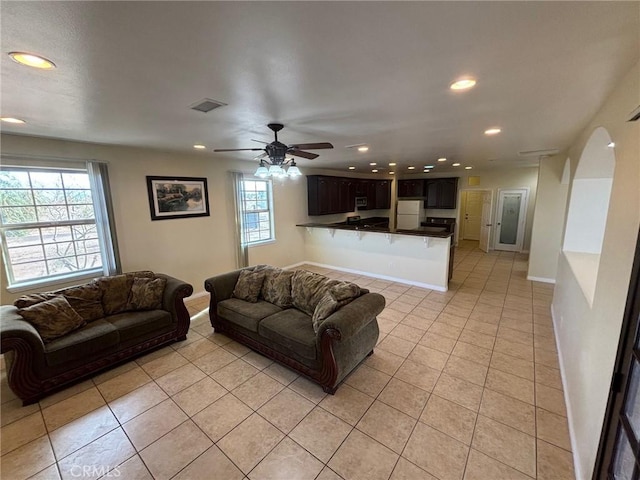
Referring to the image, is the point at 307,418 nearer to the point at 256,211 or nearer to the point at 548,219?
the point at 256,211

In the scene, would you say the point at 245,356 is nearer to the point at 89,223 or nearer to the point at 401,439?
the point at 401,439

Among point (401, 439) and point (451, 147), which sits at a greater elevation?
point (451, 147)

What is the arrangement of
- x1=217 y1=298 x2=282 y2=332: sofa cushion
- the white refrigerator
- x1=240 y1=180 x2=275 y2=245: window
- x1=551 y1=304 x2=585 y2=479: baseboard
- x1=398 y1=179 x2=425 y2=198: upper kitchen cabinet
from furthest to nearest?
1. x1=398 y1=179 x2=425 y2=198: upper kitchen cabinet
2. the white refrigerator
3. x1=240 y1=180 x2=275 y2=245: window
4. x1=217 y1=298 x2=282 y2=332: sofa cushion
5. x1=551 y1=304 x2=585 y2=479: baseboard

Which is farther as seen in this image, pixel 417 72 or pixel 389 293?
pixel 389 293


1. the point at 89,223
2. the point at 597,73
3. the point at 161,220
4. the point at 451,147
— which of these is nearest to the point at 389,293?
the point at 451,147

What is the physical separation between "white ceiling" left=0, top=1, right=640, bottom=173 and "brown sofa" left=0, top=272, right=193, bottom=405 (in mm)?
1802

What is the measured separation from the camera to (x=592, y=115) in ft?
7.87

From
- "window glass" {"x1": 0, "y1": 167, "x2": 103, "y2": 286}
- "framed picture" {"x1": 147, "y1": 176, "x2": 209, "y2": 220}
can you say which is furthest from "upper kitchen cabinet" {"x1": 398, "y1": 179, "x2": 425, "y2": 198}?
"window glass" {"x1": 0, "y1": 167, "x2": 103, "y2": 286}

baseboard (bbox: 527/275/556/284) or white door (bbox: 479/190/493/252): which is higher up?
white door (bbox: 479/190/493/252)

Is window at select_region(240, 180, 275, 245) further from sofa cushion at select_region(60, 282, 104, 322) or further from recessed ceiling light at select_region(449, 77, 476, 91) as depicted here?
recessed ceiling light at select_region(449, 77, 476, 91)

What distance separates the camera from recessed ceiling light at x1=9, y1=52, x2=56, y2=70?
132cm

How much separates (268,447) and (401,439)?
999 millimetres

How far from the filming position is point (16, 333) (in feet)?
7.13

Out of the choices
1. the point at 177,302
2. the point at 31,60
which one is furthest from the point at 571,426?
the point at 31,60
